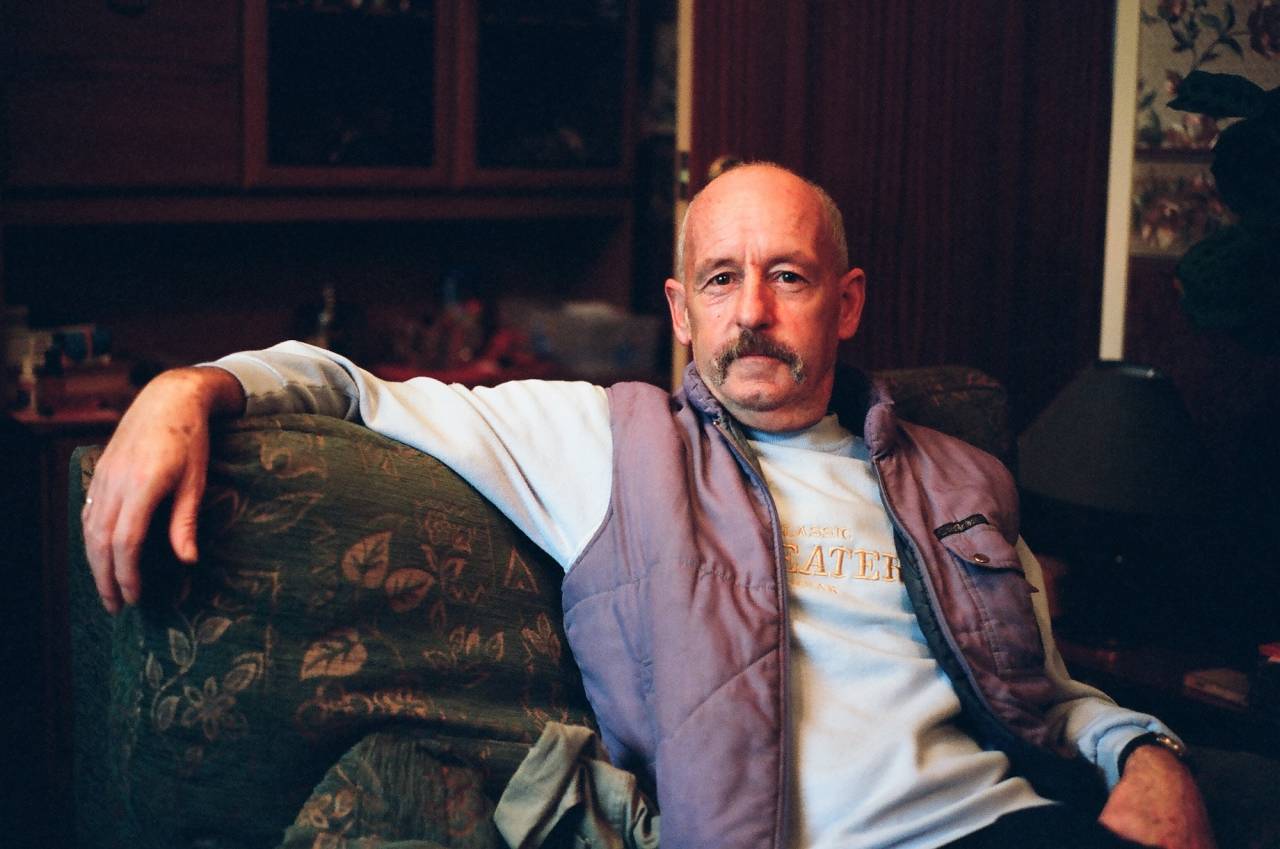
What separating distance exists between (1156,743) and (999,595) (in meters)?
0.23

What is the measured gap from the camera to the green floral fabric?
1.29 meters

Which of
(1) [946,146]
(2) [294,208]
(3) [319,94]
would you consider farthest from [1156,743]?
(3) [319,94]

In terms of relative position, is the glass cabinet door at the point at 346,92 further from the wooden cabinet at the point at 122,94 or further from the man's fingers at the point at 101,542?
the man's fingers at the point at 101,542

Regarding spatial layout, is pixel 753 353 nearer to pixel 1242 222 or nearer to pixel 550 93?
pixel 1242 222

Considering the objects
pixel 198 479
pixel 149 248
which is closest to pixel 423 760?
pixel 198 479

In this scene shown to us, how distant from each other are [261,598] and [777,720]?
54 cm

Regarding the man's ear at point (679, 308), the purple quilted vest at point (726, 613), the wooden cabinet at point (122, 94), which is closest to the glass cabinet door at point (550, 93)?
the wooden cabinet at point (122, 94)

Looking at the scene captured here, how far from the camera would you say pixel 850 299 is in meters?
1.86

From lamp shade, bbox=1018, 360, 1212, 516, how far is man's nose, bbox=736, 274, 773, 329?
72cm

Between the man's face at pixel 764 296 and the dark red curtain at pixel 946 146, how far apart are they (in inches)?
39.8

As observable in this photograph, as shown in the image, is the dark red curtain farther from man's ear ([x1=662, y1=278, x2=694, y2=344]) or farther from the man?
the man

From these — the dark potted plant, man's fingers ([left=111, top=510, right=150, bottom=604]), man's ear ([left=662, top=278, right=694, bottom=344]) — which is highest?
the dark potted plant

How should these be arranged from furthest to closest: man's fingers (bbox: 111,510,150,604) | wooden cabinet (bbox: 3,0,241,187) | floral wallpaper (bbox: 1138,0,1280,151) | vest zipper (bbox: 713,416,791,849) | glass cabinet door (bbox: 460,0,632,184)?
glass cabinet door (bbox: 460,0,632,184)
wooden cabinet (bbox: 3,0,241,187)
floral wallpaper (bbox: 1138,0,1280,151)
vest zipper (bbox: 713,416,791,849)
man's fingers (bbox: 111,510,150,604)

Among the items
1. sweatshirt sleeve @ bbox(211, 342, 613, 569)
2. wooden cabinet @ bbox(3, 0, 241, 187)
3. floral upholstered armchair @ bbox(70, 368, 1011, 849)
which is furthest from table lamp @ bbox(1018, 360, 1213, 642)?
wooden cabinet @ bbox(3, 0, 241, 187)
